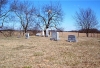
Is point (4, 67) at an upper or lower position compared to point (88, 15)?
lower

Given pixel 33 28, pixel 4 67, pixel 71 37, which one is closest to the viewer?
pixel 4 67

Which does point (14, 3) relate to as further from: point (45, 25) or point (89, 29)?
point (89, 29)

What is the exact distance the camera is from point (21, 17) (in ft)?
118

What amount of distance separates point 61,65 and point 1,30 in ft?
60.5

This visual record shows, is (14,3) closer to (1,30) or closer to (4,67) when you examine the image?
(1,30)

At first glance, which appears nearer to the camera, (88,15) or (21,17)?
(21,17)

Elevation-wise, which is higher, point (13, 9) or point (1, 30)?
point (13, 9)

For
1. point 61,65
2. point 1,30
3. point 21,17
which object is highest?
point 21,17

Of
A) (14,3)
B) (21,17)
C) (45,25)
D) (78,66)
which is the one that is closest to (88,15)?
(45,25)

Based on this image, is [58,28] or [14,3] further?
[58,28]

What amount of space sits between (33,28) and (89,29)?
15.4m

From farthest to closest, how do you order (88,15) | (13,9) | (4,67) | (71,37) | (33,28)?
(88,15) < (33,28) < (13,9) < (71,37) < (4,67)

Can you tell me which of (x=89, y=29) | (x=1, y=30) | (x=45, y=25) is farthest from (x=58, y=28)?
(x=1, y=30)

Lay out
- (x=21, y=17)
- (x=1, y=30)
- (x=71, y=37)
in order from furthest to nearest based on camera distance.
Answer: (x=21, y=17)
(x=1, y=30)
(x=71, y=37)
